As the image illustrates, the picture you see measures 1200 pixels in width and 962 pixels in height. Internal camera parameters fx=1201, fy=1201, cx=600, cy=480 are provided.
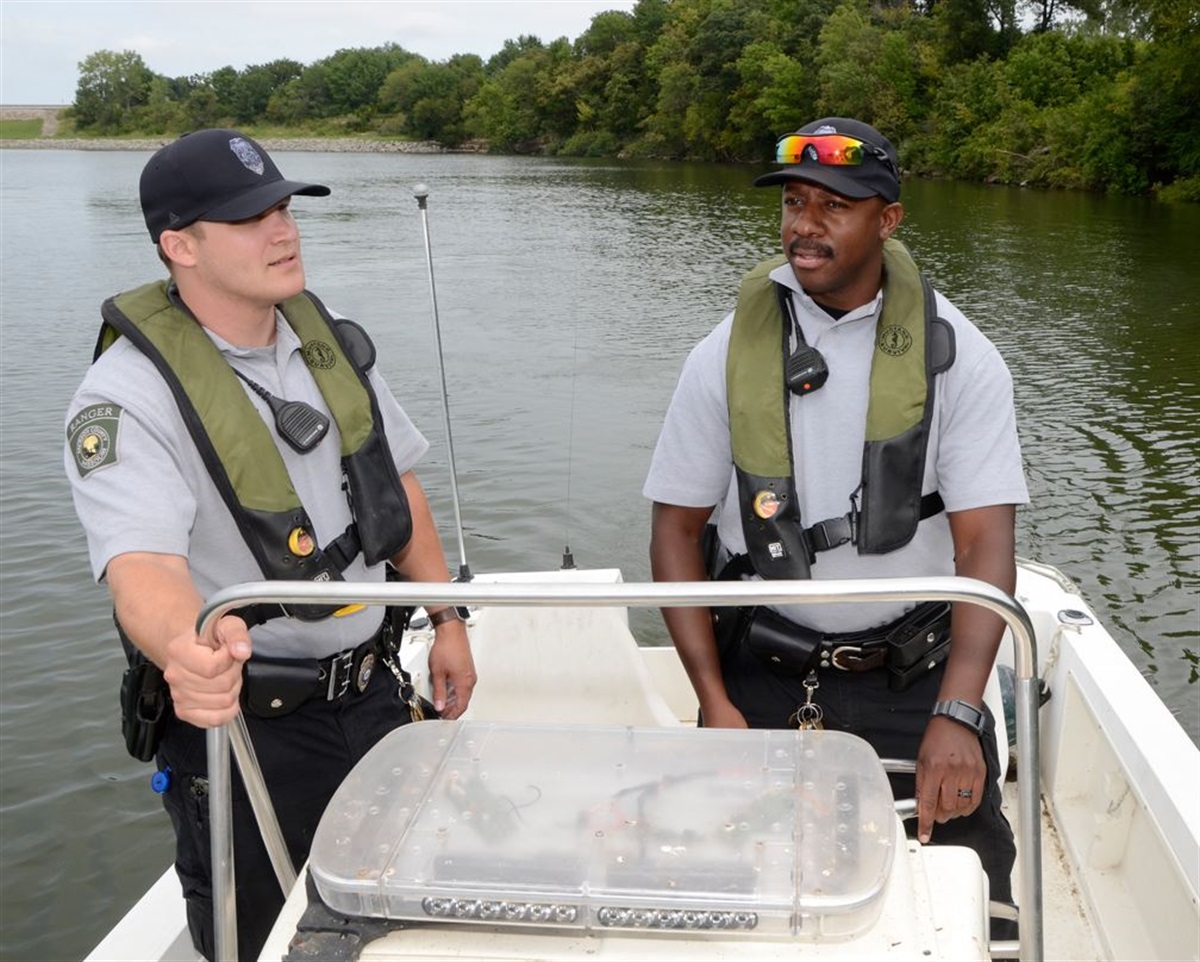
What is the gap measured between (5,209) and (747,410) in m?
31.2

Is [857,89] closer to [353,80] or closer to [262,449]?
[262,449]

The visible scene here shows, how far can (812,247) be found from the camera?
239 cm

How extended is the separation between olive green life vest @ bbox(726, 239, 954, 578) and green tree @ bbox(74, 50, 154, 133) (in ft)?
344

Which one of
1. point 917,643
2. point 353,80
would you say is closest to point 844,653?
point 917,643

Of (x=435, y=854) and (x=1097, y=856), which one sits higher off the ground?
(x=435, y=854)

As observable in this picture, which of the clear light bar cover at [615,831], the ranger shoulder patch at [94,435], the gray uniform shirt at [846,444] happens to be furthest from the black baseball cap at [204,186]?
the clear light bar cover at [615,831]

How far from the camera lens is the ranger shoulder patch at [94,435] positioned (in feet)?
6.40

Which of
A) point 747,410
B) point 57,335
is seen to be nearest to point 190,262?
point 747,410

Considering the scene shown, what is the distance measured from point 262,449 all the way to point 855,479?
3.69 ft

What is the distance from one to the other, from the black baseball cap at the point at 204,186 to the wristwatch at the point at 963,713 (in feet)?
5.05

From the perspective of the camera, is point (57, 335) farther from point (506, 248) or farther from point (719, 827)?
point (719, 827)

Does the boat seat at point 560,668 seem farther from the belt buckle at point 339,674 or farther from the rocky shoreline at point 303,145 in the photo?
the rocky shoreline at point 303,145

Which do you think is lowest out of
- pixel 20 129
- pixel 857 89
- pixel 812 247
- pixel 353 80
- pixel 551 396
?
pixel 551 396

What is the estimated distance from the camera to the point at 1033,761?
1612mm
